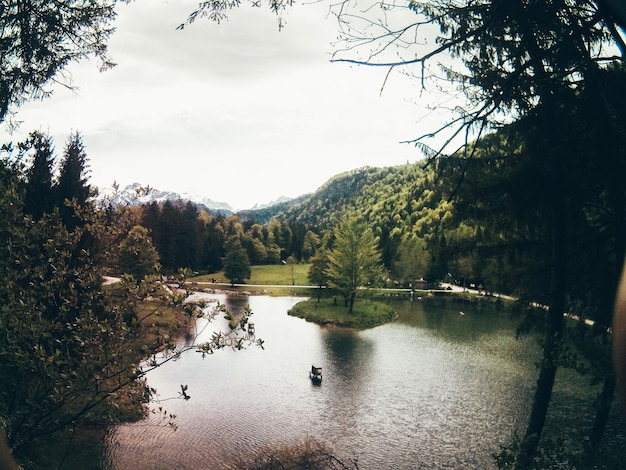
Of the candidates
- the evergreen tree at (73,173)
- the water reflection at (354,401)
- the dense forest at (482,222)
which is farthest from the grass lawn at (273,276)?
the dense forest at (482,222)

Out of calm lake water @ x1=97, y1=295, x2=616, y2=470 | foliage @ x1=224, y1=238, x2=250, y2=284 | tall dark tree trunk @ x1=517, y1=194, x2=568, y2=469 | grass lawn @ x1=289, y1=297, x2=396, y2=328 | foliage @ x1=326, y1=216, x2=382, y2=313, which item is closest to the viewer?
tall dark tree trunk @ x1=517, y1=194, x2=568, y2=469

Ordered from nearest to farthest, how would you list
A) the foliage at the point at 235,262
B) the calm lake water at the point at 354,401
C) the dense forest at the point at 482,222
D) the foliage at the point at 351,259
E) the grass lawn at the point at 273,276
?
1. the dense forest at the point at 482,222
2. the calm lake water at the point at 354,401
3. the foliage at the point at 351,259
4. the foliage at the point at 235,262
5. the grass lawn at the point at 273,276

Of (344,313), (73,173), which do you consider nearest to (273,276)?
(344,313)

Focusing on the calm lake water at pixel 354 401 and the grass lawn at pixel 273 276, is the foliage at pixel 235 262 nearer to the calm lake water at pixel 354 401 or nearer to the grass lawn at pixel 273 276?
the grass lawn at pixel 273 276

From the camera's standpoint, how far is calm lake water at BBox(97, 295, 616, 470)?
19625 millimetres

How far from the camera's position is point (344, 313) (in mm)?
53250

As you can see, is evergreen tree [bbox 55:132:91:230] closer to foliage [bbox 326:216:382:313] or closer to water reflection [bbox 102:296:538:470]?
water reflection [bbox 102:296:538:470]

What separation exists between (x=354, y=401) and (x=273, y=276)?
69.8 metres

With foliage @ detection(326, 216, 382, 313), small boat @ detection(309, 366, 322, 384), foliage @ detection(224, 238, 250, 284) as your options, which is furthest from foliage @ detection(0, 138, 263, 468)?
foliage @ detection(224, 238, 250, 284)

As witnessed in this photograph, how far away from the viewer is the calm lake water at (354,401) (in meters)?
→ 19.6

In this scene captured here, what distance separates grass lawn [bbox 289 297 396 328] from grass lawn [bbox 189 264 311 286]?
92.4 ft

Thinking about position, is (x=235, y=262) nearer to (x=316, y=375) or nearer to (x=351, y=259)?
(x=351, y=259)

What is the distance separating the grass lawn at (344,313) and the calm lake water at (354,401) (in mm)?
5661

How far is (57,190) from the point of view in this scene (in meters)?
27.7
